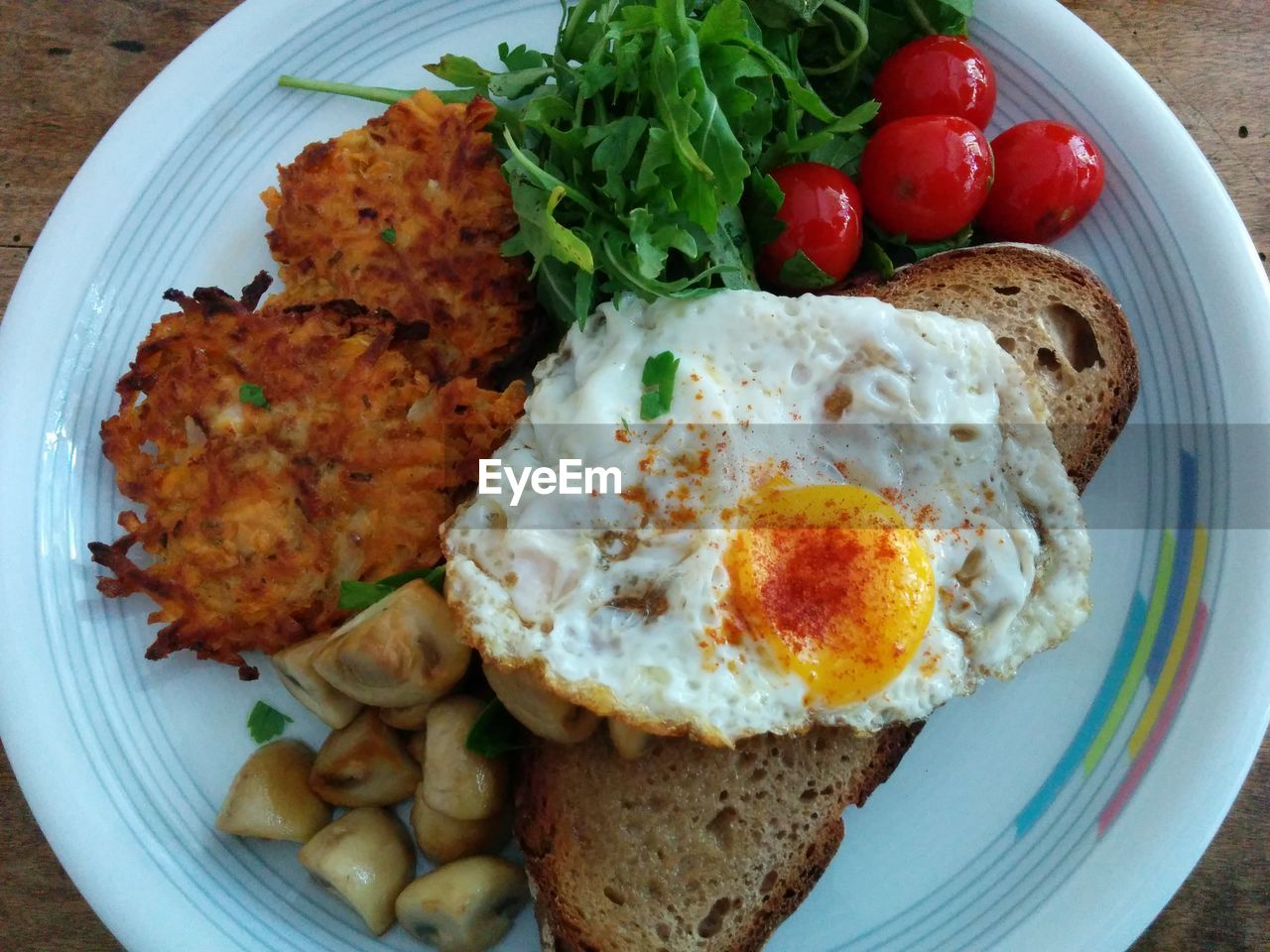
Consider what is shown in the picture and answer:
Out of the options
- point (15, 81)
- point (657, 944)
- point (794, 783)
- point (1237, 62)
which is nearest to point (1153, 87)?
point (1237, 62)

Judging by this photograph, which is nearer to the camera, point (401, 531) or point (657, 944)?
point (657, 944)

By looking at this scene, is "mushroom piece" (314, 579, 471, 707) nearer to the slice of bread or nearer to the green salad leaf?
the slice of bread

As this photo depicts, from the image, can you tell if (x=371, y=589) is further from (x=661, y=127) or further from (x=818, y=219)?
(x=818, y=219)

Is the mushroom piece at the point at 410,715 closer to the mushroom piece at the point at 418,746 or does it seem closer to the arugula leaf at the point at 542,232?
the mushroom piece at the point at 418,746

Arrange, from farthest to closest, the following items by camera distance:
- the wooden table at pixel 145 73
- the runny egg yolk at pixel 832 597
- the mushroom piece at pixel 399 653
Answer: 1. the wooden table at pixel 145 73
2. the mushroom piece at pixel 399 653
3. the runny egg yolk at pixel 832 597

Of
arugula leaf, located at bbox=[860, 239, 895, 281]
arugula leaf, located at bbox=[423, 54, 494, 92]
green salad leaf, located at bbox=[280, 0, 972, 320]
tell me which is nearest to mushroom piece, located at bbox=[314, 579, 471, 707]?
green salad leaf, located at bbox=[280, 0, 972, 320]

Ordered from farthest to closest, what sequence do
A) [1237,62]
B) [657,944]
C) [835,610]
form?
[1237,62]
[657,944]
[835,610]

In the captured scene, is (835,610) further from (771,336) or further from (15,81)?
(15,81)

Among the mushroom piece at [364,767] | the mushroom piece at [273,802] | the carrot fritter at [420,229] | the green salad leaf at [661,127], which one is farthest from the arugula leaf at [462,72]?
the mushroom piece at [273,802]
